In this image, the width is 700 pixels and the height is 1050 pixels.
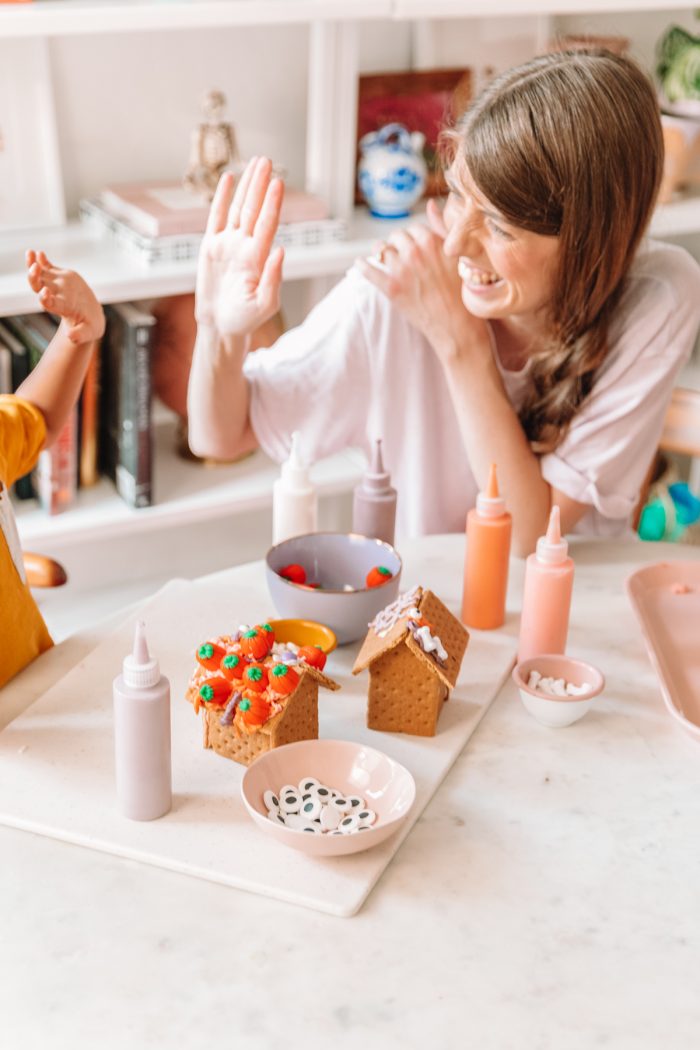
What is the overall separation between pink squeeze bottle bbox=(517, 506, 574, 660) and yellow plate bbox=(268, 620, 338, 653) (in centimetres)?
20

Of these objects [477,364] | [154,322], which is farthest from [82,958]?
[154,322]

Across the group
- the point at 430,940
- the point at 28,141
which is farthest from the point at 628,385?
the point at 28,141

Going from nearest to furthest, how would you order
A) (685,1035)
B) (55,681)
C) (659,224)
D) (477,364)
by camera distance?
(685,1035), (55,681), (477,364), (659,224)

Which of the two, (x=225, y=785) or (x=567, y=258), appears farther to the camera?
(x=567, y=258)

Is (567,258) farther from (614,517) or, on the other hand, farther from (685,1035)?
(685,1035)

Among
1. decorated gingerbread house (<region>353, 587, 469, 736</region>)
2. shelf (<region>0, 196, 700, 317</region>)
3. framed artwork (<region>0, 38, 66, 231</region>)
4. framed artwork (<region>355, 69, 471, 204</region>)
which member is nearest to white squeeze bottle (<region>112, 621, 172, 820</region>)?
decorated gingerbread house (<region>353, 587, 469, 736</region>)

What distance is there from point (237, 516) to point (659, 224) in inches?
41.8

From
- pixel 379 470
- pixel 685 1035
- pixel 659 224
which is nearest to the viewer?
pixel 685 1035

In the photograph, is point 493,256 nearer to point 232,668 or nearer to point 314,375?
point 314,375

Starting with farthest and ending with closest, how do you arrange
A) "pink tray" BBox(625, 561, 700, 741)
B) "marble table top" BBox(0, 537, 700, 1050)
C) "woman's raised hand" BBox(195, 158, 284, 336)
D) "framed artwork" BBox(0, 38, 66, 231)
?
"framed artwork" BBox(0, 38, 66, 231) < "woman's raised hand" BBox(195, 158, 284, 336) < "pink tray" BBox(625, 561, 700, 741) < "marble table top" BBox(0, 537, 700, 1050)

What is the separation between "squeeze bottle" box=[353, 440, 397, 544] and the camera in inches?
53.2

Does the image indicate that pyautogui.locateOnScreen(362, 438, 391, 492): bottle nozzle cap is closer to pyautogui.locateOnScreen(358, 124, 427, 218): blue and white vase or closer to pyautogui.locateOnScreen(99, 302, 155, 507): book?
pyautogui.locateOnScreen(99, 302, 155, 507): book

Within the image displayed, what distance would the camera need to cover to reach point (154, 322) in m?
2.19

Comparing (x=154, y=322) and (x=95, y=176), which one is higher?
(x=95, y=176)
